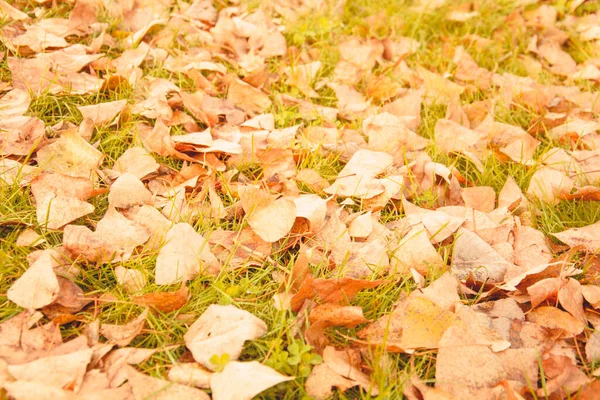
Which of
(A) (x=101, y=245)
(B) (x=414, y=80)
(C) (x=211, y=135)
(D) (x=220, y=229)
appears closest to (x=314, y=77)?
(B) (x=414, y=80)

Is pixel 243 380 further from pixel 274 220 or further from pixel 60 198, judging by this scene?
pixel 60 198

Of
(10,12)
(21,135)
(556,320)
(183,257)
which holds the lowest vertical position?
(556,320)

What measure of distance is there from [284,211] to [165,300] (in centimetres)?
39

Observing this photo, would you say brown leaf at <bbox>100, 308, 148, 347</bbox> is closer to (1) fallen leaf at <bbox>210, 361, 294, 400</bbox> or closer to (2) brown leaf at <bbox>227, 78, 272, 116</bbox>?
(1) fallen leaf at <bbox>210, 361, 294, 400</bbox>

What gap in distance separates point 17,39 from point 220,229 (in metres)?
1.15

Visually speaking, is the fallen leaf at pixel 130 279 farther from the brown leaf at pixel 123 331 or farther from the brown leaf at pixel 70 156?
the brown leaf at pixel 70 156

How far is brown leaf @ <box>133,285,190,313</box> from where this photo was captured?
1222mm

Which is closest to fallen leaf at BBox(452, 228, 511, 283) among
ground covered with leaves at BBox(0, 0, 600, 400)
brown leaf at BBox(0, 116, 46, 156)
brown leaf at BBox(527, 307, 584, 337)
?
ground covered with leaves at BBox(0, 0, 600, 400)

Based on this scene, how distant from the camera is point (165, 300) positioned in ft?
4.05

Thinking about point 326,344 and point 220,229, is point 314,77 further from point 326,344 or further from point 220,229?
point 326,344

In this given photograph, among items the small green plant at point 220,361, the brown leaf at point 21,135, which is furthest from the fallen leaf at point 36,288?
the brown leaf at point 21,135

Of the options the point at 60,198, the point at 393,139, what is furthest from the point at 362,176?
the point at 60,198

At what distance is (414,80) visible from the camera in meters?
2.27

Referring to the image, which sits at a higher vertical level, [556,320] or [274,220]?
[274,220]
